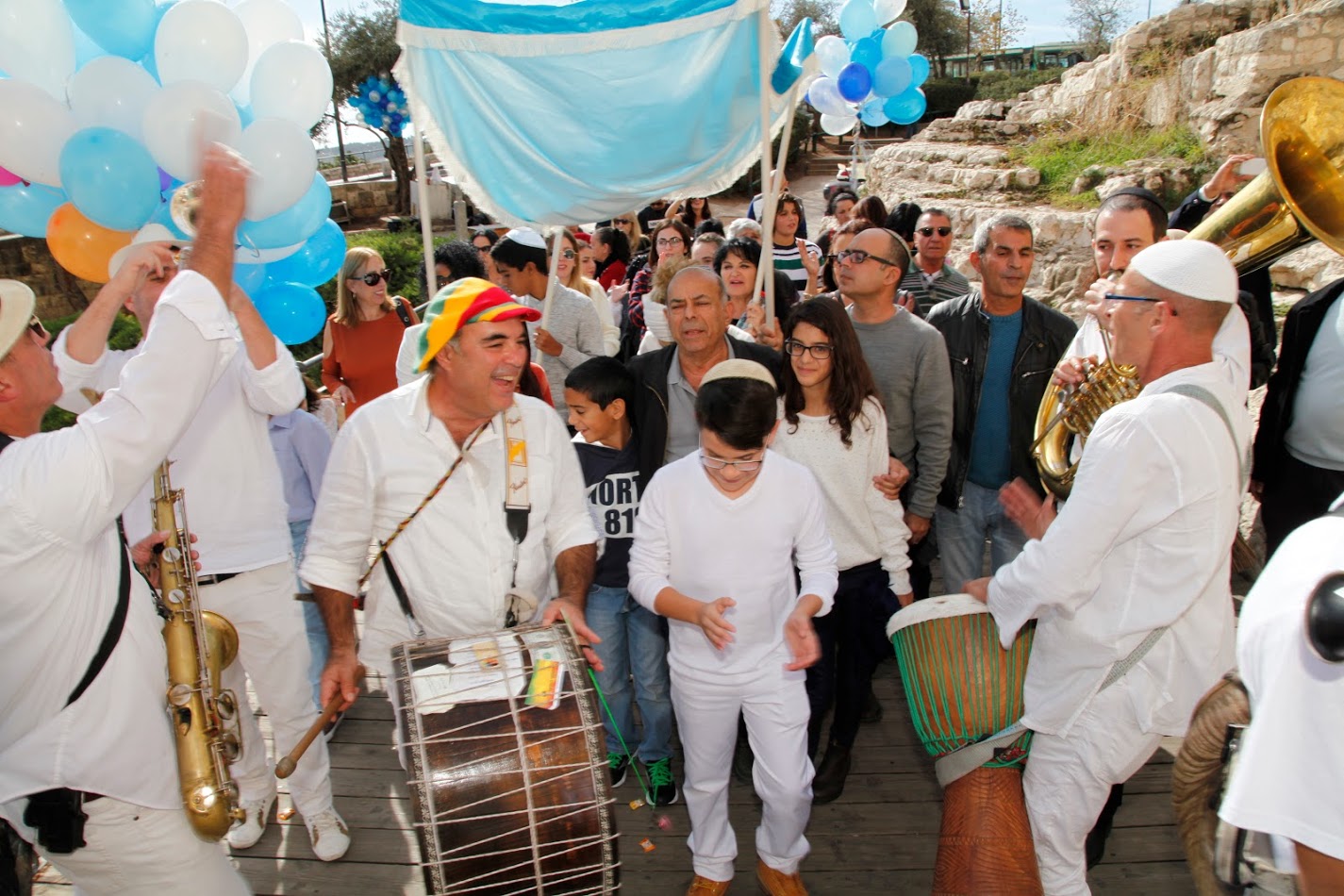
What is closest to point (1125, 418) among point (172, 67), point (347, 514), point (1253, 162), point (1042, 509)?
point (1042, 509)

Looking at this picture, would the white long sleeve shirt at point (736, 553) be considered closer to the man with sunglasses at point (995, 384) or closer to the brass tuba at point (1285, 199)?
the brass tuba at point (1285, 199)

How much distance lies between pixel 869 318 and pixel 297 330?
2404mm

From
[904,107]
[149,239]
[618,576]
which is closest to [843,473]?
[618,576]

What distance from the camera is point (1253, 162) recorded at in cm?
400

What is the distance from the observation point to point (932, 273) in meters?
5.49

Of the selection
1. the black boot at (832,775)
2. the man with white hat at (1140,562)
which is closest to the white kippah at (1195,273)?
the man with white hat at (1140,562)

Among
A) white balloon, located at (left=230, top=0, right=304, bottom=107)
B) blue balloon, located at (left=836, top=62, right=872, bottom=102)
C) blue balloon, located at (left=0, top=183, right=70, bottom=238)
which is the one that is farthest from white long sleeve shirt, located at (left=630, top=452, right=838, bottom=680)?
blue balloon, located at (left=836, top=62, right=872, bottom=102)

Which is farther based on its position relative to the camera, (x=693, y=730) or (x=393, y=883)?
(x=393, y=883)

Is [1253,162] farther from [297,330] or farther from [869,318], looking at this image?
[297,330]

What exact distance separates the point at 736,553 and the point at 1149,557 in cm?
116

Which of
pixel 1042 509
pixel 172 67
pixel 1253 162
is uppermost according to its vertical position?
pixel 172 67

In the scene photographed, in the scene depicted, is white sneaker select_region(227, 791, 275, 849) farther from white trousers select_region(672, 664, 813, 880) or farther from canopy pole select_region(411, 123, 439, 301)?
canopy pole select_region(411, 123, 439, 301)

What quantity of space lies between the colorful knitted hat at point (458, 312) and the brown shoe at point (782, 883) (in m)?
2.09

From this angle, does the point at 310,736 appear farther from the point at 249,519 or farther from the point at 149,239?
the point at 149,239
